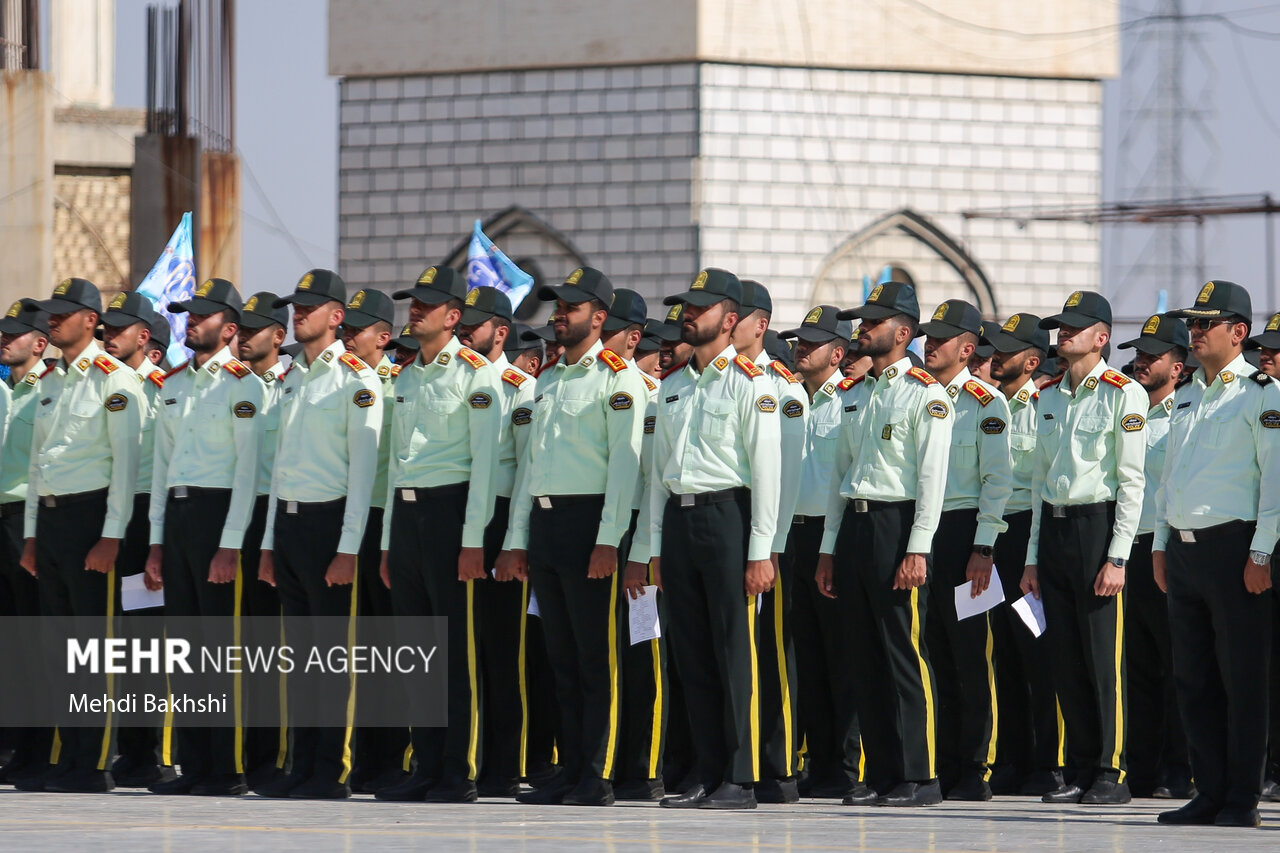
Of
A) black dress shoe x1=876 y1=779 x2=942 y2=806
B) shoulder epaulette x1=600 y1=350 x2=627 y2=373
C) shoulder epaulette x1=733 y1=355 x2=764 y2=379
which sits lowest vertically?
black dress shoe x1=876 y1=779 x2=942 y2=806

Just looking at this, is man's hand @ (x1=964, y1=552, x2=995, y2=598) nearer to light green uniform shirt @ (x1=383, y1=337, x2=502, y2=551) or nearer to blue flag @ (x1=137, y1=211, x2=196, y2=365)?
light green uniform shirt @ (x1=383, y1=337, x2=502, y2=551)

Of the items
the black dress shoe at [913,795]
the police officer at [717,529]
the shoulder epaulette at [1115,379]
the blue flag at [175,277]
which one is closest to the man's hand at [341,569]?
the police officer at [717,529]

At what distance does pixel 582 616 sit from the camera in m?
8.07

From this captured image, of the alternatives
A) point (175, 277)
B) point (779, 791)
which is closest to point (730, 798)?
point (779, 791)

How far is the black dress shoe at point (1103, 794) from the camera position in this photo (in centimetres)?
829

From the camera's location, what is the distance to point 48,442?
9.08m

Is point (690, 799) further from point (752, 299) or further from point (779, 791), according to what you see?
point (752, 299)

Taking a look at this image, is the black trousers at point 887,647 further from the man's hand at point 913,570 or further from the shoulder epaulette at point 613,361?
the shoulder epaulette at point 613,361

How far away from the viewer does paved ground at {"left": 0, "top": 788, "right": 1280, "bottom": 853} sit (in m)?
6.30

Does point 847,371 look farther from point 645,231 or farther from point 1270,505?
point 645,231

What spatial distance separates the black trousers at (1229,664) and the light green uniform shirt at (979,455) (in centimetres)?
126

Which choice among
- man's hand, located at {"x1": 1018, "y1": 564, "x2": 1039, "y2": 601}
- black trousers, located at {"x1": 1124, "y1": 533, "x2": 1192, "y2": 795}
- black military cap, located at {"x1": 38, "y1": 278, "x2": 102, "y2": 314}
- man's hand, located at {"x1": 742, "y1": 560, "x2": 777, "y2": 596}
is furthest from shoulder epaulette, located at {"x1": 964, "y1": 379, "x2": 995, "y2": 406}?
black military cap, located at {"x1": 38, "y1": 278, "x2": 102, "y2": 314}

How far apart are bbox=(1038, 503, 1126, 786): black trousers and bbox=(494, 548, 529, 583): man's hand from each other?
2242mm

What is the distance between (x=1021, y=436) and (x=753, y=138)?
894 inches
